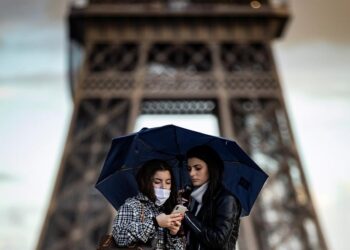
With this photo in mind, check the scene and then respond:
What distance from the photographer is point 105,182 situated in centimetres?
243

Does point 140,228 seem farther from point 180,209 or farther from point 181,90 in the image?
point 181,90

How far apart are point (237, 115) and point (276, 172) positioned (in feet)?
7.32

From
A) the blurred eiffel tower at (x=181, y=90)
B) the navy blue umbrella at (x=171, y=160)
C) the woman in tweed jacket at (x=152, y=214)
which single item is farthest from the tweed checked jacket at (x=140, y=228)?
the blurred eiffel tower at (x=181, y=90)

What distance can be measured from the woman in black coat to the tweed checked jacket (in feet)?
0.31

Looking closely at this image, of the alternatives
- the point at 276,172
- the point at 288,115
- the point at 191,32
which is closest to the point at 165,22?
the point at 191,32

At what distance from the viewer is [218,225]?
6.88ft

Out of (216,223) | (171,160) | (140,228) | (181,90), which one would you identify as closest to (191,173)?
(171,160)

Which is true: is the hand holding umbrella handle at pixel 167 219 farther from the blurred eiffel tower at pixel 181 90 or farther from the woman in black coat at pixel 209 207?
the blurred eiffel tower at pixel 181 90

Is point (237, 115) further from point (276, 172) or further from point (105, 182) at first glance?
point (105, 182)

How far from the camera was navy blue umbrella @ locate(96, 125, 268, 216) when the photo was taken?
2.32m

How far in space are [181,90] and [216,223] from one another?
38.3 feet

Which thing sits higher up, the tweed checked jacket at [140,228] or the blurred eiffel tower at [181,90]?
the blurred eiffel tower at [181,90]

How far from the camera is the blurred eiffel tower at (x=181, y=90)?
41.5 ft

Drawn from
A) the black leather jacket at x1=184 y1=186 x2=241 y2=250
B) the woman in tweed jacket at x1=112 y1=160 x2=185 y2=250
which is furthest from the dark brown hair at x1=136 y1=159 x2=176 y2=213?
the black leather jacket at x1=184 y1=186 x2=241 y2=250
